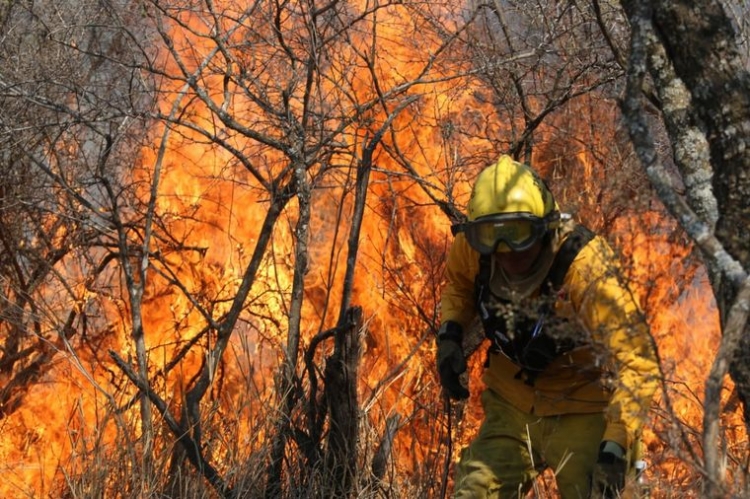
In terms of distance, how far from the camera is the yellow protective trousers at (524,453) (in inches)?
153

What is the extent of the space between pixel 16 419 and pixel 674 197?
305 inches

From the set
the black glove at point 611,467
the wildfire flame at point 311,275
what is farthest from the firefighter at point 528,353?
the wildfire flame at point 311,275

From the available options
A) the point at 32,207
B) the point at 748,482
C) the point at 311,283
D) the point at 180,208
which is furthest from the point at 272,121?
the point at 311,283

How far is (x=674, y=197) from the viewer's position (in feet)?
7.88

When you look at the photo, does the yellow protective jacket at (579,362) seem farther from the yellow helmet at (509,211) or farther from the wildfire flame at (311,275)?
the wildfire flame at (311,275)

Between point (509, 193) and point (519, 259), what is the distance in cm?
25

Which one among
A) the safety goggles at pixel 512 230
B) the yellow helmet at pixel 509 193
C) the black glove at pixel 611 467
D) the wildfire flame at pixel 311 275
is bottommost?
the black glove at pixel 611 467

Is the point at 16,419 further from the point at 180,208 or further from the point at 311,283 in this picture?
the point at 311,283

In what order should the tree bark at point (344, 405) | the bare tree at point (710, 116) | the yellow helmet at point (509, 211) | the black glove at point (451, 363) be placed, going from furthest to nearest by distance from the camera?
the tree bark at point (344, 405), the black glove at point (451, 363), the yellow helmet at point (509, 211), the bare tree at point (710, 116)

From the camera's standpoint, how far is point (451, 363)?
13.4 feet

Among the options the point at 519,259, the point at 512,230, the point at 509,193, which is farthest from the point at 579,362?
the point at 509,193

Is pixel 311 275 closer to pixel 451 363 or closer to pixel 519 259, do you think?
pixel 451 363

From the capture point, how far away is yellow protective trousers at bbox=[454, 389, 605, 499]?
153 inches

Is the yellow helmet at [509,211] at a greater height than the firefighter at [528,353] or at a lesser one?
greater
